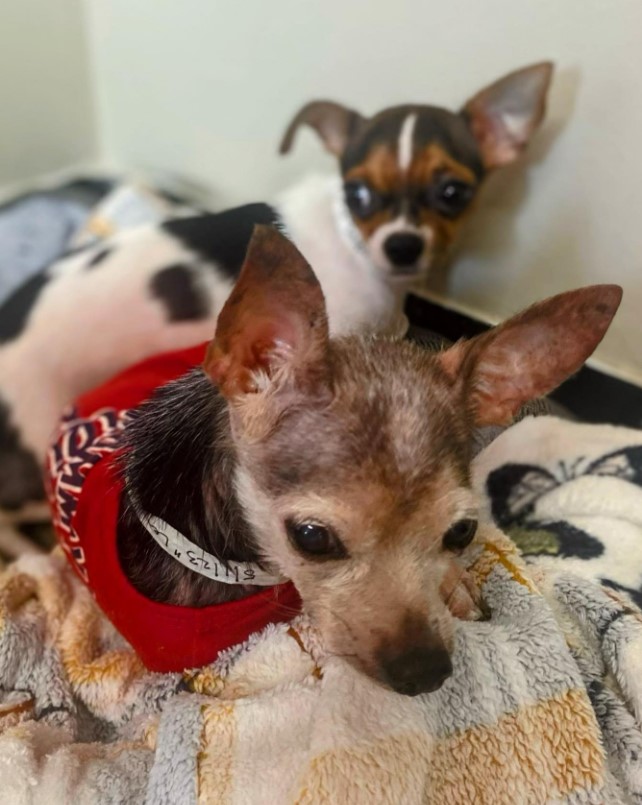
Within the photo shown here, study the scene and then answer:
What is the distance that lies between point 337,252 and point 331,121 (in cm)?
39

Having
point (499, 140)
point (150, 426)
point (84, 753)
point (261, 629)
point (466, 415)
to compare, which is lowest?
point (84, 753)

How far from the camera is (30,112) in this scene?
115 inches

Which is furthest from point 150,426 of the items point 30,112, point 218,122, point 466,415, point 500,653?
point 30,112

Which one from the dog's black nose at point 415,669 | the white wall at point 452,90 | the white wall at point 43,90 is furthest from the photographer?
the white wall at point 43,90

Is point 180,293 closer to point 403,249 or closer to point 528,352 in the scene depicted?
point 403,249

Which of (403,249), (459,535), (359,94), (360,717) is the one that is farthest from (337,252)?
(360,717)

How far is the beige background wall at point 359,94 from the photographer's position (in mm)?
1767

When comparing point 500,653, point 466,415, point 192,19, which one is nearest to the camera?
point 466,415

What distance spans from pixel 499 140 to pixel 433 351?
→ 3.29ft

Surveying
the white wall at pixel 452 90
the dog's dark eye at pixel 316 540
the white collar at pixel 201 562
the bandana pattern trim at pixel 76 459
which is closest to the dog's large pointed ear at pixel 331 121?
the white wall at pixel 452 90

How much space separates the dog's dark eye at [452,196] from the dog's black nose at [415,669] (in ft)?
4.21

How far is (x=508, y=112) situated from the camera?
1938 mm

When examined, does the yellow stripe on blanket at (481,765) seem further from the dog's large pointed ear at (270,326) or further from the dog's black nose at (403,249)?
the dog's black nose at (403,249)

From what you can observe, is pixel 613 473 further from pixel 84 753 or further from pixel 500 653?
pixel 84 753
